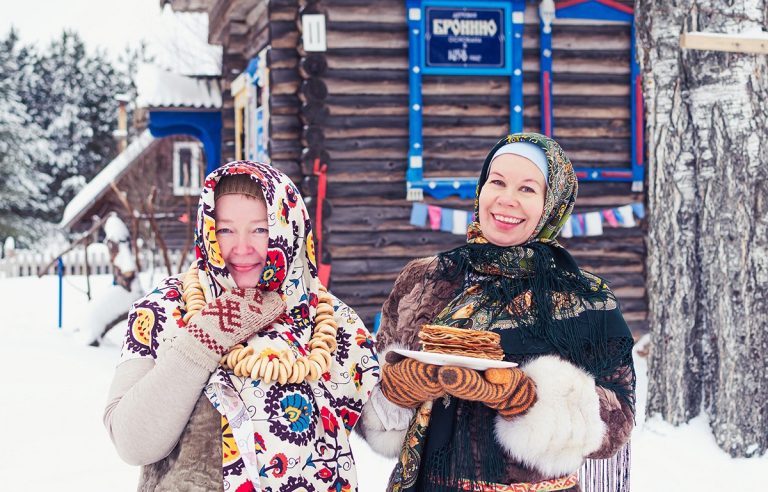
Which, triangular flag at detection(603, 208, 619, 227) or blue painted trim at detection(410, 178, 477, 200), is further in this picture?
triangular flag at detection(603, 208, 619, 227)

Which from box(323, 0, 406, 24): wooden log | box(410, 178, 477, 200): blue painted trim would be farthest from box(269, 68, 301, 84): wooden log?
box(410, 178, 477, 200): blue painted trim

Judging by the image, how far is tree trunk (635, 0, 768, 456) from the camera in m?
4.98

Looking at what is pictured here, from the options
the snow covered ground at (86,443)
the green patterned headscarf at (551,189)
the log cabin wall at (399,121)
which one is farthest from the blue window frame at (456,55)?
the green patterned headscarf at (551,189)

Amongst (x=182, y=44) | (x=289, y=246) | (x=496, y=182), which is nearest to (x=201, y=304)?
(x=289, y=246)

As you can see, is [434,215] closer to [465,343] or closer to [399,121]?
[399,121]

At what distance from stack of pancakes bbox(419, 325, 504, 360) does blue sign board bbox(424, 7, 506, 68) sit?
6.75 metres

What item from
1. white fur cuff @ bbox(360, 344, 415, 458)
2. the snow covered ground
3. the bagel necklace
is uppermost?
the bagel necklace

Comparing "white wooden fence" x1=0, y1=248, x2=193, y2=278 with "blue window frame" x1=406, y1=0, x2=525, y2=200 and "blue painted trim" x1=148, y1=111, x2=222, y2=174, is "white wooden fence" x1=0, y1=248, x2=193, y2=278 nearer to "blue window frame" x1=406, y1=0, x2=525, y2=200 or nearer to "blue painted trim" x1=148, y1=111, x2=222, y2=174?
"blue painted trim" x1=148, y1=111, x2=222, y2=174

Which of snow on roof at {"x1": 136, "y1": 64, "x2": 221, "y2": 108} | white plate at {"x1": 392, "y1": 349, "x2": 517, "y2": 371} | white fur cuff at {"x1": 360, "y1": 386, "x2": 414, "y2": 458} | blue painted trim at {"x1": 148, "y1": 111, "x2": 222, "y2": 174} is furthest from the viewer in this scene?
blue painted trim at {"x1": 148, "y1": 111, "x2": 222, "y2": 174}

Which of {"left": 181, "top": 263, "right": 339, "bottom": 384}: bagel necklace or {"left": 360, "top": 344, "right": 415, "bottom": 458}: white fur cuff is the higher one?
{"left": 181, "top": 263, "right": 339, "bottom": 384}: bagel necklace

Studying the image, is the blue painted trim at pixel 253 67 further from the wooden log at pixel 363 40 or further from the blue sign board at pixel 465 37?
the blue sign board at pixel 465 37

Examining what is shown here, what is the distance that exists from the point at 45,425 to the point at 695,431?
4.66 m

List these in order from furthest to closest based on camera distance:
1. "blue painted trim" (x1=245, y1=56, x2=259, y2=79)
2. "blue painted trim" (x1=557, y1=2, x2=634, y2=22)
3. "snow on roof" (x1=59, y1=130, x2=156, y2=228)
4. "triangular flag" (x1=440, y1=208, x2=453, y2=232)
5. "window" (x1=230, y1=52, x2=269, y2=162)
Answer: "snow on roof" (x1=59, y1=130, x2=156, y2=228) < "blue painted trim" (x1=245, y1=56, x2=259, y2=79) < "window" (x1=230, y1=52, x2=269, y2=162) < "blue painted trim" (x1=557, y1=2, x2=634, y2=22) < "triangular flag" (x1=440, y1=208, x2=453, y2=232)

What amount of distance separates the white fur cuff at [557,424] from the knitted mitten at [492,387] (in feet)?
0.15
